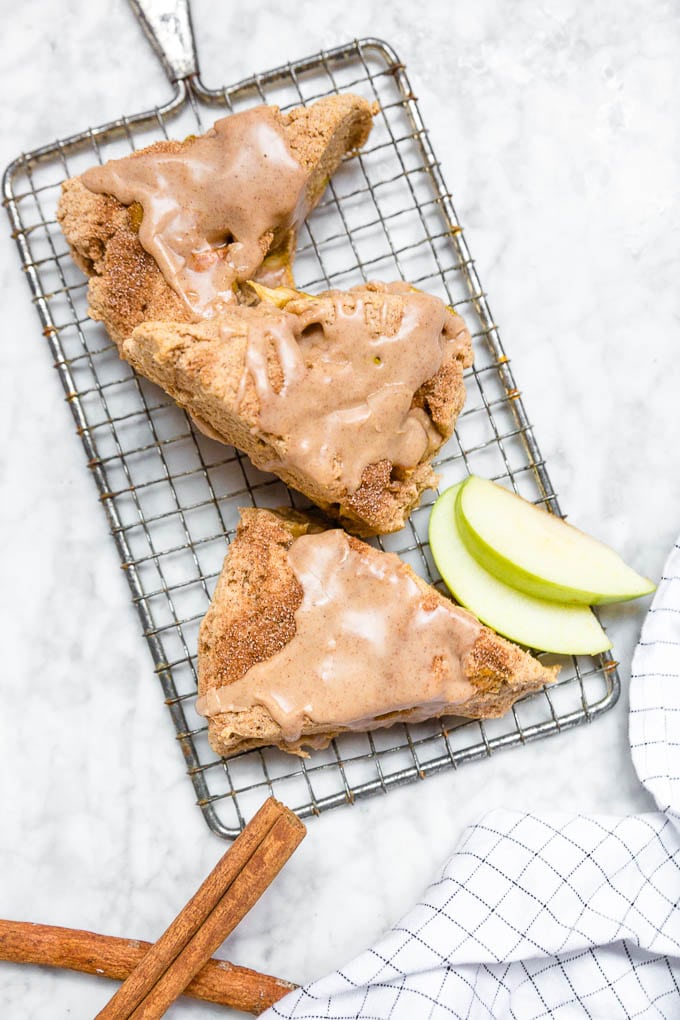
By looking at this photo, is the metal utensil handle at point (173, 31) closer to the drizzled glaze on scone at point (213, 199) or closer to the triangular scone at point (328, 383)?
the drizzled glaze on scone at point (213, 199)

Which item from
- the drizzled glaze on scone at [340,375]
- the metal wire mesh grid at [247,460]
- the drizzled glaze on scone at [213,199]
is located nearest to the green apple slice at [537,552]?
the metal wire mesh grid at [247,460]

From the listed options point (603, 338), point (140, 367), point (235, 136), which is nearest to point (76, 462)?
point (140, 367)

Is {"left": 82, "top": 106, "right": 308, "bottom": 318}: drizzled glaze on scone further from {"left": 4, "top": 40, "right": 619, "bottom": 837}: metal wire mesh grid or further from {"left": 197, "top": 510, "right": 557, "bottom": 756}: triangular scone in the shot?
{"left": 197, "top": 510, "right": 557, "bottom": 756}: triangular scone

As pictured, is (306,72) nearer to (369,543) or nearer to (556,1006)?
(369,543)

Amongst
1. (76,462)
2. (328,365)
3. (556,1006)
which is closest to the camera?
(328,365)

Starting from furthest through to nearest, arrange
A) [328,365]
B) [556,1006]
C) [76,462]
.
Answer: [76,462], [556,1006], [328,365]
